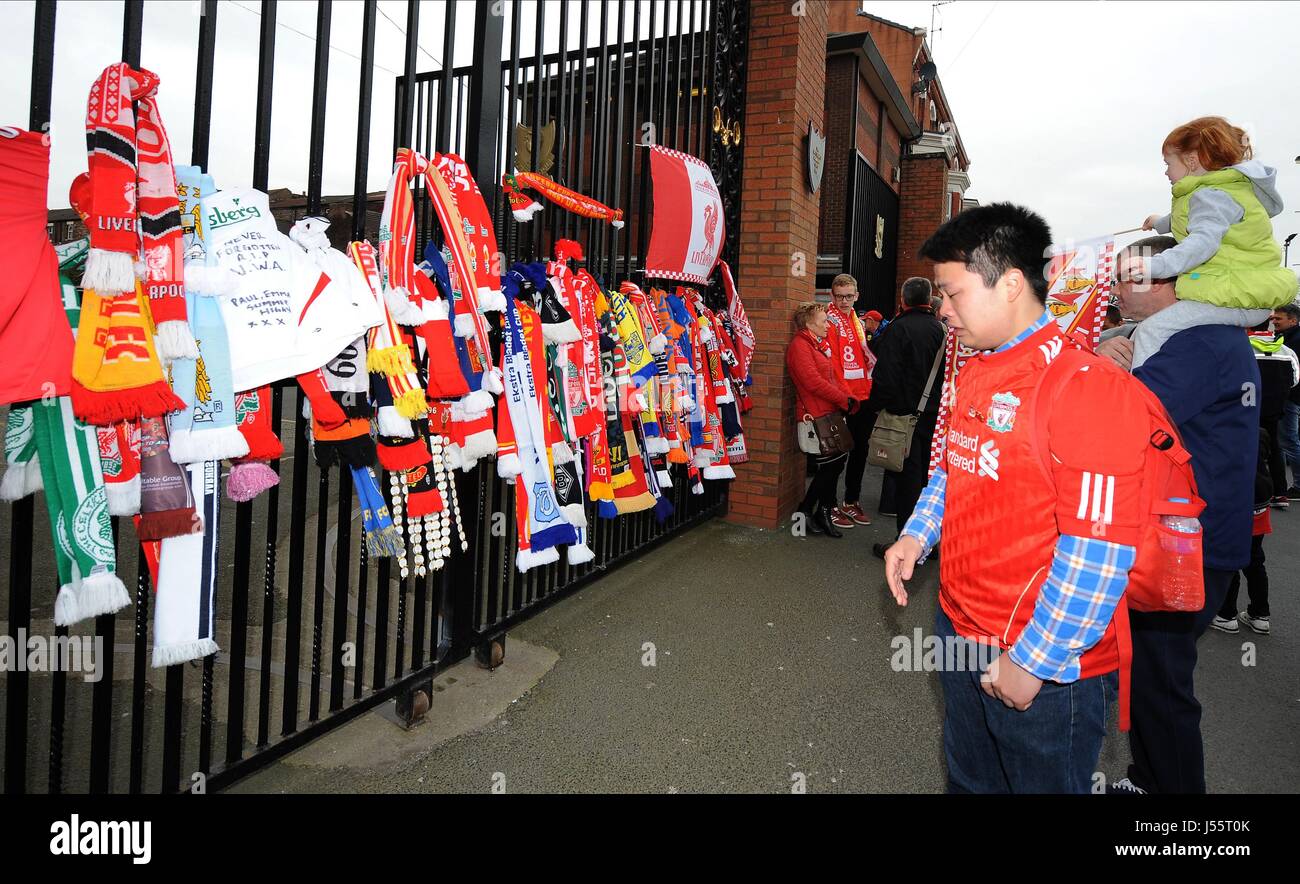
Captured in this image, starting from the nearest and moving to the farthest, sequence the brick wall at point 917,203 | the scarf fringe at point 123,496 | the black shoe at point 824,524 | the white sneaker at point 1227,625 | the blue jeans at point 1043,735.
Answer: the blue jeans at point 1043,735
the scarf fringe at point 123,496
the white sneaker at point 1227,625
the black shoe at point 824,524
the brick wall at point 917,203

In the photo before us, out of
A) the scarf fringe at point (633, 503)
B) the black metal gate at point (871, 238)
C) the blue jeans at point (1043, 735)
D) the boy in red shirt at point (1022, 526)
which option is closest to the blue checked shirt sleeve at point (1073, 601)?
the boy in red shirt at point (1022, 526)

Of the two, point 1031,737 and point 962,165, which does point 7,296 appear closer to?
point 1031,737

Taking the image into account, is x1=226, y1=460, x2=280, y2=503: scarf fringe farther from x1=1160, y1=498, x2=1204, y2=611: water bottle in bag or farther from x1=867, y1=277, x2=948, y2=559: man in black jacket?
x1=867, y1=277, x2=948, y2=559: man in black jacket

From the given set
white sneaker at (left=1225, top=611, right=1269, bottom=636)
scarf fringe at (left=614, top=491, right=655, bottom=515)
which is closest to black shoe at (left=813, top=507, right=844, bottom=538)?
scarf fringe at (left=614, top=491, right=655, bottom=515)

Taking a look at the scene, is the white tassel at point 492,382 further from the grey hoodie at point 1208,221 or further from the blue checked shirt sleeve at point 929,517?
the grey hoodie at point 1208,221

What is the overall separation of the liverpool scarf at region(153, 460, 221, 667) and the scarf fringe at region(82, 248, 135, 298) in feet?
1.76

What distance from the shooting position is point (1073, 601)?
1534mm

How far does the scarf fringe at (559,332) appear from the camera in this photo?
3555 mm

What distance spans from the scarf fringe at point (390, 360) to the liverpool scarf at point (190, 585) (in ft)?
1.94

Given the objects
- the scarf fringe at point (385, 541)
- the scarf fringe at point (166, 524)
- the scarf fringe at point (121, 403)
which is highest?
the scarf fringe at point (121, 403)

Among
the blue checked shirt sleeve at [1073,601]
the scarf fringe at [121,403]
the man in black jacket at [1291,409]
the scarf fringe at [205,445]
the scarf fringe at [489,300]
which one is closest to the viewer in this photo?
the blue checked shirt sleeve at [1073,601]

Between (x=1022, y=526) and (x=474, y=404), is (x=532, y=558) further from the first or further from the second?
(x=1022, y=526)

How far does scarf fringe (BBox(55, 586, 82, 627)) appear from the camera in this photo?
6.30 ft

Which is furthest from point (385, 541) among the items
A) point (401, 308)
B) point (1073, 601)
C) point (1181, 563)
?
point (1181, 563)
